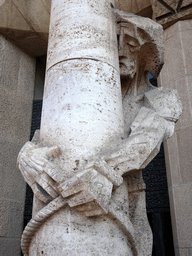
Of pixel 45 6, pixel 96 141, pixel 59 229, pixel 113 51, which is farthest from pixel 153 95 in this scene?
pixel 45 6

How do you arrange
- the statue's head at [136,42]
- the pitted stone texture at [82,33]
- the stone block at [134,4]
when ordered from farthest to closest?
the stone block at [134,4], the statue's head at [136,42], the pitted stone texture at [82,33]

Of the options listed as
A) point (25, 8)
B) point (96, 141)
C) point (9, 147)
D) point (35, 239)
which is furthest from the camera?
point (25, 8)

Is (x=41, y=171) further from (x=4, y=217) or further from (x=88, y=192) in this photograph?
(x=4, y=217)

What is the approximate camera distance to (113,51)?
88.6 inches

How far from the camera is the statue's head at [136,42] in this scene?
2492 mm

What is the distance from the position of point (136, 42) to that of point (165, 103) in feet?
2.24

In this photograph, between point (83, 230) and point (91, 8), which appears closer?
point (83, 230)

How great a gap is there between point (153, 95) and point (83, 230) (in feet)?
4.52

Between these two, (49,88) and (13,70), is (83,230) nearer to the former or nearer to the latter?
(49,88)

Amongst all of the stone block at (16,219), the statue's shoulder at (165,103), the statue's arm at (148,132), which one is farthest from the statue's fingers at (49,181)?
the stone block at (16,219)

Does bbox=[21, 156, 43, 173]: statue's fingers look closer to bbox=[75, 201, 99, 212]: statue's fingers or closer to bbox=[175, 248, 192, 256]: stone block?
bbox=[75, 201, 99, 212]: statue's fingers

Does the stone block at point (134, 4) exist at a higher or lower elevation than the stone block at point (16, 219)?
higher

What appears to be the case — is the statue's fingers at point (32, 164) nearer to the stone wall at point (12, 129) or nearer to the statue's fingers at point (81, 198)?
the statue's fingers at point (81, 198)

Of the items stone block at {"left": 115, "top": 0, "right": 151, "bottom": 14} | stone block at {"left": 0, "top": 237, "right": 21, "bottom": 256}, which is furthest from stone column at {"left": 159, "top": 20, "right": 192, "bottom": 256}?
stone block at {"left": 0, "top": 237, "right": 21, "bottom": 256}
